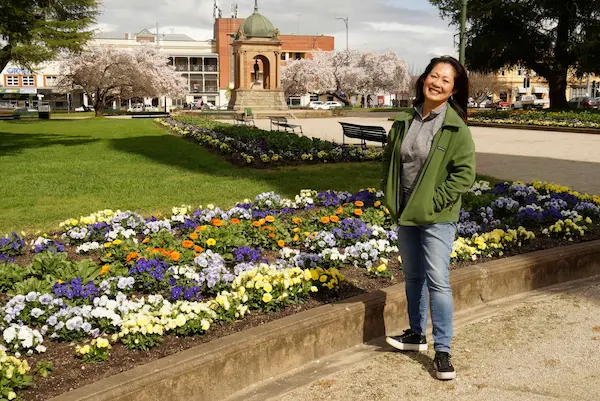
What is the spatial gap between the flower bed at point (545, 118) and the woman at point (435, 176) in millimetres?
25257

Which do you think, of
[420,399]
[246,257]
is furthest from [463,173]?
[246,257]

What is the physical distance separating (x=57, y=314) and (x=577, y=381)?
3215 millimetres

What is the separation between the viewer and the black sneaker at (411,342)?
13.9 feet

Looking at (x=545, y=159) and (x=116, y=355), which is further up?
(x=545, y=159)

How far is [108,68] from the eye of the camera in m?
56.5

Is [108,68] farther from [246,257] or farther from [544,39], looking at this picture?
[246,257]

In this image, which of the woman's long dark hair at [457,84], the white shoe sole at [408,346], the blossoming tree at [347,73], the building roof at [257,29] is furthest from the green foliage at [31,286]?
the blossoming tree at [347,73]

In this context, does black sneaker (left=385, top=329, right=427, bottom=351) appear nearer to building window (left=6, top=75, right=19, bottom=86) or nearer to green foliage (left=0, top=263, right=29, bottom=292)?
green foliage (left=0, top=263, right=29, bottom=292)

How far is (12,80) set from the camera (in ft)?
301

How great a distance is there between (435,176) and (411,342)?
1.21 metres

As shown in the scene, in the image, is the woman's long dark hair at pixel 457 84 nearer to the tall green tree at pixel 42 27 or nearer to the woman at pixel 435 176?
the woman at pixel 435 176

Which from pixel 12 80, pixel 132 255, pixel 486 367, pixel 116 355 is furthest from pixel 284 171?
pixel 12 80

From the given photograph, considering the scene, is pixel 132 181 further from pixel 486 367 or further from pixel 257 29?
pixel 257 29

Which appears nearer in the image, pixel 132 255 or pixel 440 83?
pixel 440 83
